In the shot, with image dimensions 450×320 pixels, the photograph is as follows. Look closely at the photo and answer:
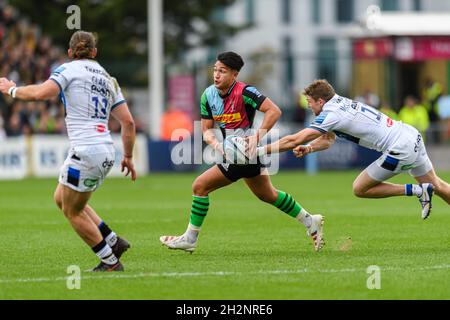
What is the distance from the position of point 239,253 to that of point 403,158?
2036 mm

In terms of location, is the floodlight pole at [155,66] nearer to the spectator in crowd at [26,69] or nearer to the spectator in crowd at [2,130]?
the spectator in crowd at [26,69]

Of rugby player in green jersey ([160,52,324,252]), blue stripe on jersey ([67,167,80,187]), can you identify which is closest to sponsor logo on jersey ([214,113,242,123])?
rugby player in green jersey ([160,52,324,252])

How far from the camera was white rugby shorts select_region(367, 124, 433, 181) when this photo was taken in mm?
12430

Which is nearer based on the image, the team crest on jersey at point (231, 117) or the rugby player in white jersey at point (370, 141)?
the rugby player in white jersey at point (370, 141)

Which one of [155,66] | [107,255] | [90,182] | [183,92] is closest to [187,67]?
[183,92]

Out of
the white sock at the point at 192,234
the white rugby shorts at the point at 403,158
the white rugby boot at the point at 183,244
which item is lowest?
the white rugby boot at the point at 183,244

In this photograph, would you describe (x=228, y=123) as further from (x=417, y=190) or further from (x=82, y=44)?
(x=82, y=44)

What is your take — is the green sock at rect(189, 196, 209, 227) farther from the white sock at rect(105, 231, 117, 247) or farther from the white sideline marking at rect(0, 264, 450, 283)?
the white sideline marking at rect(0, 264, 450, 283)

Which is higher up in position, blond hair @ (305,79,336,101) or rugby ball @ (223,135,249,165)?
blond hair @ (305,79,336,101)

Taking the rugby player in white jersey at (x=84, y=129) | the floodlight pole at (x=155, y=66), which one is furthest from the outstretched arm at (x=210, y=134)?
the floodlight pole at (x=155, y=66)

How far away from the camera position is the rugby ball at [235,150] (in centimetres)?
1187

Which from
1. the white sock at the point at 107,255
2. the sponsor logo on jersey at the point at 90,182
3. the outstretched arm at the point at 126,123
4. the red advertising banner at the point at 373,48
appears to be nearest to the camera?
the sponsor logo on jersey at the point at 90,182

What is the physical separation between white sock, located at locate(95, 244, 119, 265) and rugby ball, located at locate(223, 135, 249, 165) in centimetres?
201
